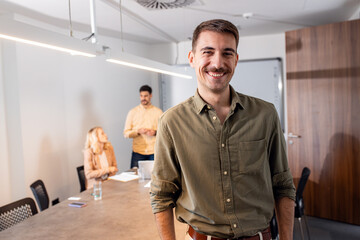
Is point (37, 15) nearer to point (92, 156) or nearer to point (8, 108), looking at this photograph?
point (8, 108)

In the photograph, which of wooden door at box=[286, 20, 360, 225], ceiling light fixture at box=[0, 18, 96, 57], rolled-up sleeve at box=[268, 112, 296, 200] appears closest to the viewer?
rolled-up sleeve at box=[268, 112, 296, 200]

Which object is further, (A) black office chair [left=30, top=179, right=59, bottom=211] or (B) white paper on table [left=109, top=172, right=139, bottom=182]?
(B) white paper on table [left=109, top=172, right=139, bottom=182]

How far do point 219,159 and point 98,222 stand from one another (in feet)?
4.28

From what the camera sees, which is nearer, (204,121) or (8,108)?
(204,121)

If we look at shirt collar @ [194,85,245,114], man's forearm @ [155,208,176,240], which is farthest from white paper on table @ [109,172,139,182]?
shirt collar @ [194,85,245,114]

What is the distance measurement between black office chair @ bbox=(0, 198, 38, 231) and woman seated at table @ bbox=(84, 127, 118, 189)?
111cm

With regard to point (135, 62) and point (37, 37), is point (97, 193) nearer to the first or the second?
point (135, 62)

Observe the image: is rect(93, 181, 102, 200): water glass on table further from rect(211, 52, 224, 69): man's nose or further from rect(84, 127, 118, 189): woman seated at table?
rect(211, 52, 224, 69): man's nose

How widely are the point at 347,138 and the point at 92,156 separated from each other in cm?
317

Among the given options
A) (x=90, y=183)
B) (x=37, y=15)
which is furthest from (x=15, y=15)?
(x=90, y=183)

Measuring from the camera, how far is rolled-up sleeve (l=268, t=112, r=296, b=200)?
50.6 inches

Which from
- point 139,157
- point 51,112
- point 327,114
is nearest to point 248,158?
point 327,114

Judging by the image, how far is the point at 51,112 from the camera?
179 inches

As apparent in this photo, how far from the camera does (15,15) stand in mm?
3971
